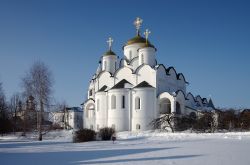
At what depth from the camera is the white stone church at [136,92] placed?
3488cm

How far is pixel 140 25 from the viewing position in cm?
4244

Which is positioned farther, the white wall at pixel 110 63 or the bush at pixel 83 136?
the white wall at pixel 110 63

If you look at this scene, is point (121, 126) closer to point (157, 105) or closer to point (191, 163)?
point (157, 105)

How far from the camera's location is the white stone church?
34.9 metres

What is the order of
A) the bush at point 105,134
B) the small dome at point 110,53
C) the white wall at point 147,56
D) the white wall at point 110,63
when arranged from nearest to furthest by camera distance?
1. the bush at point 105,134
2. the white wall at point 147,56
3. the white wall at point 110,63
4. the small dome at point 110,53

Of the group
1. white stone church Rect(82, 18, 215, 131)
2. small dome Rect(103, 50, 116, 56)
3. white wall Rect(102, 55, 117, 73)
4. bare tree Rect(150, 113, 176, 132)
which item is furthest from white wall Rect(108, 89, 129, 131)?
small dome Rect(103, 50, 116, 56)

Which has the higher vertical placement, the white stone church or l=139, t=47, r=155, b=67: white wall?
l=139, t=47, r=155, b=67: white wall

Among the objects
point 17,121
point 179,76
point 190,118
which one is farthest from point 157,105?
point 17,121

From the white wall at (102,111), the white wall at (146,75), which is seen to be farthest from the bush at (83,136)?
the white wall at (102,111)

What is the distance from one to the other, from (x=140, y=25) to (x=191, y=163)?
34850 millimetres

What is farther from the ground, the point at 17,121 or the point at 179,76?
the point at 179,76

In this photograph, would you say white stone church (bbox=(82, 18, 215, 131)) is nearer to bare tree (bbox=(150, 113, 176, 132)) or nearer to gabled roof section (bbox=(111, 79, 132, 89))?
gabled roof section (bbox=(111, 79, 132, 89))

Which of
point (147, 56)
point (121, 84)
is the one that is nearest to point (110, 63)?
→ point (121, 84)

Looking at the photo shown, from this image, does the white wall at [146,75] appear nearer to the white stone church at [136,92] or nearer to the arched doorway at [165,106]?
the white stone church at [136,92]
